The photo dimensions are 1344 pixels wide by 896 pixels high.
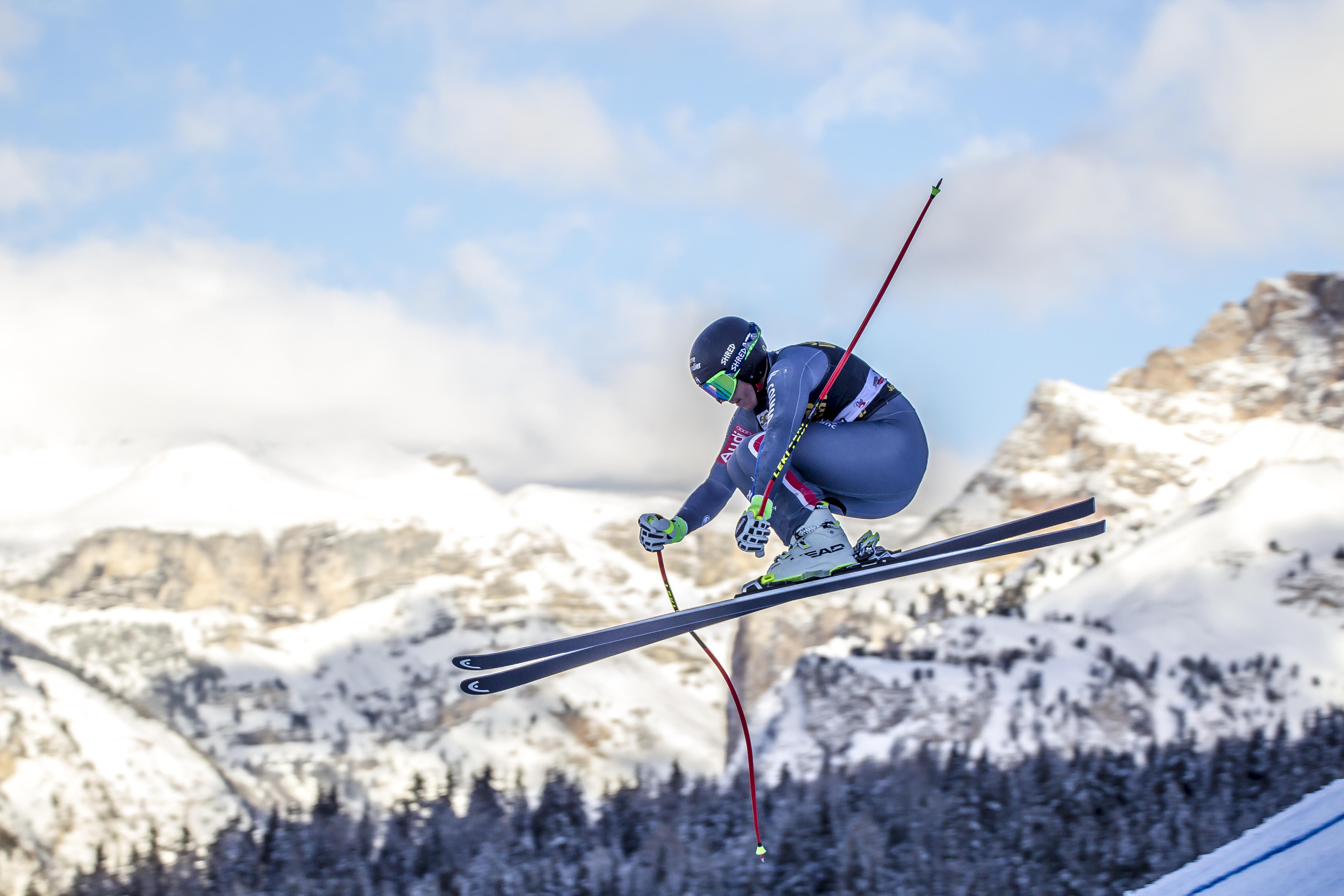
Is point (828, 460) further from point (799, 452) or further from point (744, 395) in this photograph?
point (744, 395)

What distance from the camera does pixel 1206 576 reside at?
32.3 m

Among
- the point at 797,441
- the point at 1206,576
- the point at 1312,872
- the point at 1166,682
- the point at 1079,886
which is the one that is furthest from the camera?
the point at 1206,576

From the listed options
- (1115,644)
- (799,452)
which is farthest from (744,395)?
(1115,644)

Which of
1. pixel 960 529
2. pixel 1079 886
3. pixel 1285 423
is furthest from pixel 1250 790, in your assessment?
pixel 1285 423

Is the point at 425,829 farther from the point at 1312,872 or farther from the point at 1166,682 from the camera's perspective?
the point at 1166,682

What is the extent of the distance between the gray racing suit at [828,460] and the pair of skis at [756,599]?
34 cm

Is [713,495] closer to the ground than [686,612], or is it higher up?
higher up

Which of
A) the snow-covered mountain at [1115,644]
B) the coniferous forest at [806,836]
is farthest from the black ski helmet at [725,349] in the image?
the snow-covered mountain at [1115,644]

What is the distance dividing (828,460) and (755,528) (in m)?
0.73

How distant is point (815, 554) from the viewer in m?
6.49

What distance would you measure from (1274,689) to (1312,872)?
62.0ft

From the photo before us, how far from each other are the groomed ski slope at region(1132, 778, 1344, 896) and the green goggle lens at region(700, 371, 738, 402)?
3736 millimetres

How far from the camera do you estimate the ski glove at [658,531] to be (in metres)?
6.63

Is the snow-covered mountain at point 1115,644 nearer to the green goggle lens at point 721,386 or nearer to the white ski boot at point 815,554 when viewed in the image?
the white ski boot at point 815,554
